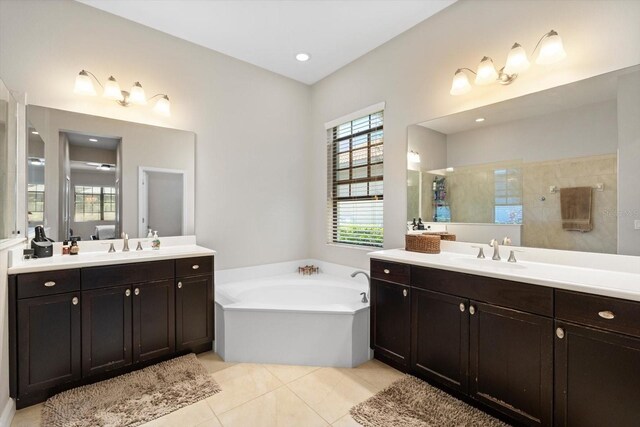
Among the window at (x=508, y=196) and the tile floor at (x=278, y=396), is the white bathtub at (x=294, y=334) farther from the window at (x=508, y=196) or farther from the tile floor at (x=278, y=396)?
the window at (x=508, y=196)

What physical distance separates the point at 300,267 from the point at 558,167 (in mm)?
2768

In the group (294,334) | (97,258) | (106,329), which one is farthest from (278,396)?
(97,258)

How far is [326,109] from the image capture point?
12.1 feet

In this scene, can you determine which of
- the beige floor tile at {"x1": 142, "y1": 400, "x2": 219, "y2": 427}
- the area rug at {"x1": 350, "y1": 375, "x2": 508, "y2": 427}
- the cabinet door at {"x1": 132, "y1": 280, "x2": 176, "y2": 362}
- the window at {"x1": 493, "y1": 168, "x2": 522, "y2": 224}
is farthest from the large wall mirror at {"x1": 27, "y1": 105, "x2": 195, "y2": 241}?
the window at {"x1": 493, "y1": 168, "x2": 522, "y2": 224}

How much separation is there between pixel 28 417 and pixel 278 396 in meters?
1.49

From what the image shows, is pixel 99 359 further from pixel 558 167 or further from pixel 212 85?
pixel 558 167

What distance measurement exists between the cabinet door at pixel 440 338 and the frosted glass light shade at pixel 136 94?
9.34 ft

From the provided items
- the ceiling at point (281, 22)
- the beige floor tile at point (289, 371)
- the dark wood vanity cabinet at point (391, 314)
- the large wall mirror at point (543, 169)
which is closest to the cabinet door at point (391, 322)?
the dark wood vanity cabinet at point (391, 314)

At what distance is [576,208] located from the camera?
183cm

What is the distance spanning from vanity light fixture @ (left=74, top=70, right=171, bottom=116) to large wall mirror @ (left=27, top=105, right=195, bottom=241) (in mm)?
185

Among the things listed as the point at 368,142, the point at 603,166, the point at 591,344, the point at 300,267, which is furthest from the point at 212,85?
the point at 591,344

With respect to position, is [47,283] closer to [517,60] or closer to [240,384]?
[240,384]

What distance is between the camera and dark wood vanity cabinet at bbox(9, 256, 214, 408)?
1.81m

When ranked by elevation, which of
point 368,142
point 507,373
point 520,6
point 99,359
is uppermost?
point 520,6
